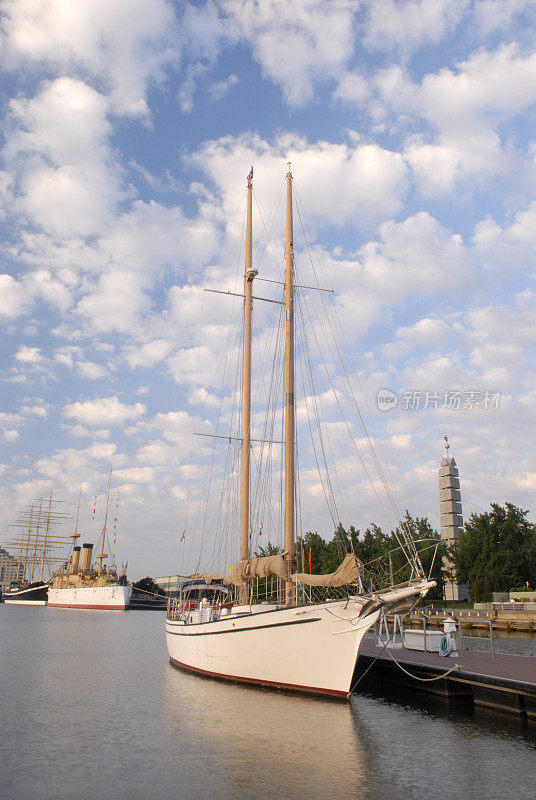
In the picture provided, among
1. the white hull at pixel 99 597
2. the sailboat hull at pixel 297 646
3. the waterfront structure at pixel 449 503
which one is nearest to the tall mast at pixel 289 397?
the sailboat hull at pixel 297 646

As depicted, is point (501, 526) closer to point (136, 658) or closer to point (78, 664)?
point (136, 658)

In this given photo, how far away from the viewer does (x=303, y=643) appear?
20.9 metres

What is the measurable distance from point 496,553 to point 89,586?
93118 mm

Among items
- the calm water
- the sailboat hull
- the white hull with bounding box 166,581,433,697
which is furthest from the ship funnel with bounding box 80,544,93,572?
the white hull with bounding box 166,581,433,697

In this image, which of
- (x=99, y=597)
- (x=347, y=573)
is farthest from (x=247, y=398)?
(x=99, y=597)

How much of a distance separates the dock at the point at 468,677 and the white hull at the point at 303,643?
201 centimetres

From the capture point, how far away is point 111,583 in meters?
127

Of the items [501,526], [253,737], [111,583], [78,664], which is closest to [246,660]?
[253,737]

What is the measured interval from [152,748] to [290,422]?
1473cm

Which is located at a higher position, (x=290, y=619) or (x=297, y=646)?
(x=290, y=619)

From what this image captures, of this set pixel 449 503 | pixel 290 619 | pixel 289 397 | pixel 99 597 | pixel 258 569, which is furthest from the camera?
pixel 99 597

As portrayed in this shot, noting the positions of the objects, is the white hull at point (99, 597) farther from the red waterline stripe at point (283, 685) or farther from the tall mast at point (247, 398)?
the red waterline stripe at point (283, 685)

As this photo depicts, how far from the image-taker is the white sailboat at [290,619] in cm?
2011

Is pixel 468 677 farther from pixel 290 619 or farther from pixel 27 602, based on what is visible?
pixel 27 602
